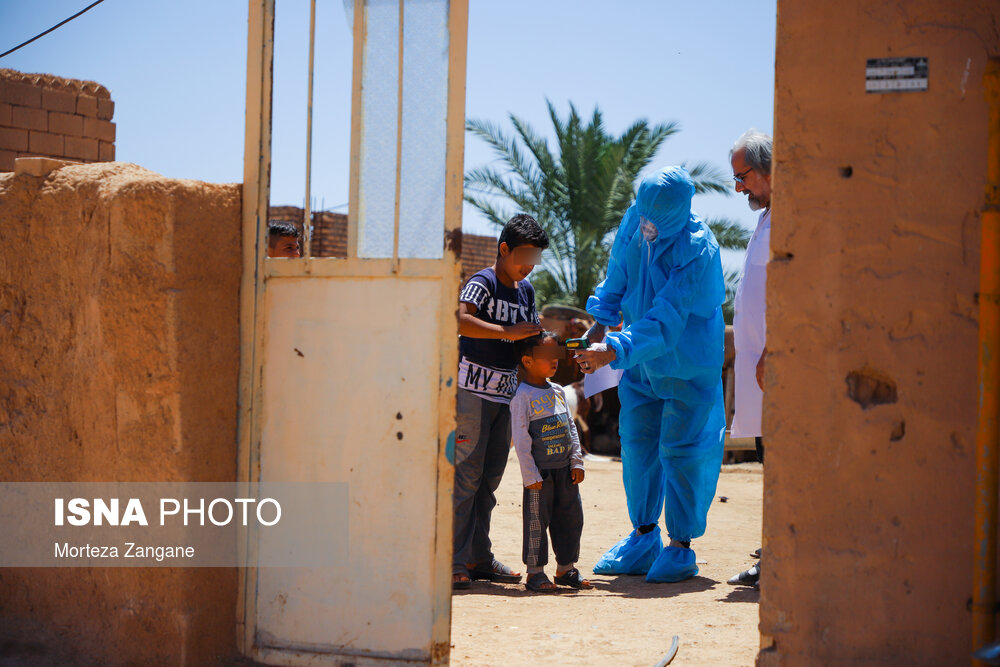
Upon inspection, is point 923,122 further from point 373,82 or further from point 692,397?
point 692,397

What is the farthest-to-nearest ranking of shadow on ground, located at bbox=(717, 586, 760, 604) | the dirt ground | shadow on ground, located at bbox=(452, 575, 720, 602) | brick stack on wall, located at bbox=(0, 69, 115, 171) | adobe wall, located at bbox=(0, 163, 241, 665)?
1. brick stack on wall, located at bbox=(0, 69, 115, 171)
2. shadow on ground, located at bbox=(452, 575, 720, 602)
3. shadow on ground, located at bbox=(717, 586, 760, 604)
4. the dirt ground
5. adobe wall, located at bbox=(0, 163, 241, 665)

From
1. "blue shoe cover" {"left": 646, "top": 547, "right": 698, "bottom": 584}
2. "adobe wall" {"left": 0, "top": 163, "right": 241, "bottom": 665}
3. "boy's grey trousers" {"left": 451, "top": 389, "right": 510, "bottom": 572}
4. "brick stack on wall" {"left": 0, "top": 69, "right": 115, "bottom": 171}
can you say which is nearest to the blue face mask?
"boy's grey trousers" {"left": 451, "top": 389, "right": 510, "bottom": 572}

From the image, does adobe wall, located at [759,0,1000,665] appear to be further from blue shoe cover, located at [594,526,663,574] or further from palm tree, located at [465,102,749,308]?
palm tree, located at [465,102,749,308]

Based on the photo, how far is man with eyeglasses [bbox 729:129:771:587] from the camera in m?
4.56

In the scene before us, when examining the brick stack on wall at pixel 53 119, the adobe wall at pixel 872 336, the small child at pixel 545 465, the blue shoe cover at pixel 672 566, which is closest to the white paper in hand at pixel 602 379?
the small child at pixel 545 465

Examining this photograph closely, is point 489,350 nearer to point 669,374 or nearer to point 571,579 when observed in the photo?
point 669,374

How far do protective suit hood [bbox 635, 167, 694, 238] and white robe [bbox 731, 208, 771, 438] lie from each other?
388 mm

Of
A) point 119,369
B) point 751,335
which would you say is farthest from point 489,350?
point 119,369

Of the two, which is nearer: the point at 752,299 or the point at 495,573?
the point at 752,299

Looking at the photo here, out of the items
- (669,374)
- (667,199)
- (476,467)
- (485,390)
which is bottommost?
(476,467)

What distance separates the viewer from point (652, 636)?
365 cm

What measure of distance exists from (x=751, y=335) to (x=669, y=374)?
0.46m

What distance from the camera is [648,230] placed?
4812mm

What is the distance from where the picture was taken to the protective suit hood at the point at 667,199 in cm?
466
